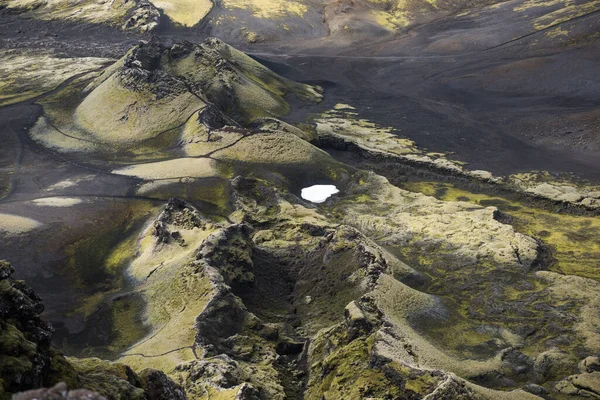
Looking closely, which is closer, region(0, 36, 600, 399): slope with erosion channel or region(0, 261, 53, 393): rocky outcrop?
region(0, 261, 53, 393): rocky outcrop

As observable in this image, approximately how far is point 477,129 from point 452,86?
6424mm

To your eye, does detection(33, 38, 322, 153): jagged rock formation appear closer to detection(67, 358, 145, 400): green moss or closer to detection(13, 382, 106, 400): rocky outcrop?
detection(67, 358, 145, 400): green moss

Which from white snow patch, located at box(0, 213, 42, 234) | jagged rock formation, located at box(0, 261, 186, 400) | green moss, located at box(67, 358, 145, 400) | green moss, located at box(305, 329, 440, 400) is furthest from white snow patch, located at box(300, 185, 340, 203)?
green moss, located at box(67, 358, 145, 400)

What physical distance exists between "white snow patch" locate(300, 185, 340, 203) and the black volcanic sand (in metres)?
4.90

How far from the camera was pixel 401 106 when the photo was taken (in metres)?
31.9

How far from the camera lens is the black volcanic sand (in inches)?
637

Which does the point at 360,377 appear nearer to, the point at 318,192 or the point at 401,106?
the point at 318,192

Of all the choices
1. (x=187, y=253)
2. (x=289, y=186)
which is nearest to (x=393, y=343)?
(x=187, y=253)

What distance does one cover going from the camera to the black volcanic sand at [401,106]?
1617 cm

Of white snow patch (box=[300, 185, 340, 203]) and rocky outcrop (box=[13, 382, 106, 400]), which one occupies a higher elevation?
rocky outcrop (box=[13, 382, 106, 400])

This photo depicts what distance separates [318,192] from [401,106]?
1250cm

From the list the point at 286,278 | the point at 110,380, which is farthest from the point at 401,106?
the point at 110,380

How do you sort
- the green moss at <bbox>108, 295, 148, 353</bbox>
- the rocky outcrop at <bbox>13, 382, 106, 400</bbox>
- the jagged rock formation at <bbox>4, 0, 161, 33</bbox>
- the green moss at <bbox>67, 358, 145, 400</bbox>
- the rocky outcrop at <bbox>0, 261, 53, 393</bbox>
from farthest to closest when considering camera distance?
the jagged rock formation at <bbox>4, 0, 161, 33</bbox> < the green moss at <bbox>108, 295, 148, 353</bbox> < the green moss at <bbox>67, 358, 145, 400</bbox> < the rocky outcrop at <bbox>0, 261, 53, 393</bbox> < the rocky outcrop at <bbox>13, 382, 106, 400</bbox>

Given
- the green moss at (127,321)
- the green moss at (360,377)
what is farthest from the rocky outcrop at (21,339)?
the green moss at (127,321)
